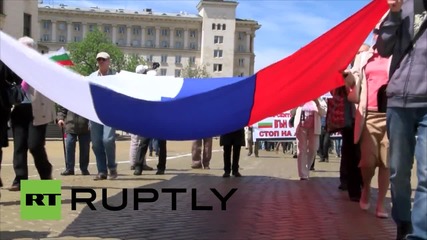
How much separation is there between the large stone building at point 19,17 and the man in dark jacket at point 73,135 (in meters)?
37.9

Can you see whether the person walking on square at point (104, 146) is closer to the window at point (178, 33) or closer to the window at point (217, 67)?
the window at point (217, 67)

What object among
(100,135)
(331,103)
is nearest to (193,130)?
(331,103)

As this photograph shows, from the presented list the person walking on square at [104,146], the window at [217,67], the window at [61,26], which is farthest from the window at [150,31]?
the person walking on square at [104,146]

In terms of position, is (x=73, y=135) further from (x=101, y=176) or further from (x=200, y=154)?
(x=200, y=154)

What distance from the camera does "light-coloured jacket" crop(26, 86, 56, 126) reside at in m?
8.19

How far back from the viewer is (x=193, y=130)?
5.82m

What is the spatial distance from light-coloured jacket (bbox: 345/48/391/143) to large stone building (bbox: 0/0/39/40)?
44014 mm

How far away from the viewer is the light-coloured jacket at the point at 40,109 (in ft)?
26.9

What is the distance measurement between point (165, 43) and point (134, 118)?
496ft

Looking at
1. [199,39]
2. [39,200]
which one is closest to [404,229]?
[39,200]

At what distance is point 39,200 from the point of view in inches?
236

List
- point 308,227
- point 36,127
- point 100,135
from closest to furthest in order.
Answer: point 308,227 → point 36,127 → point 100,135

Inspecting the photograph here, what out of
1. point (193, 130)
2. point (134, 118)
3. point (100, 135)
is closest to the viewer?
point (134, 118)

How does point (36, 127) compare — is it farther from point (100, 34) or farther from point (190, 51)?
point (190, 51)
